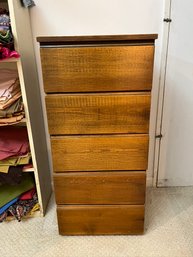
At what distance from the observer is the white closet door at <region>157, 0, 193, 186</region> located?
1.29 m

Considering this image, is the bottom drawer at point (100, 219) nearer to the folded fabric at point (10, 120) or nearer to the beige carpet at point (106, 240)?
the beige carpet at point (106, 240)

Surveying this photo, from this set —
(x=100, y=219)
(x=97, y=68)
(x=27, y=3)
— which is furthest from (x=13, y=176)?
(x=27, y=3)

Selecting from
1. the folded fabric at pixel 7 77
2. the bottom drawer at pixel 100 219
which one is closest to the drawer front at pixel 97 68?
the folded fabric at pixel 7 77

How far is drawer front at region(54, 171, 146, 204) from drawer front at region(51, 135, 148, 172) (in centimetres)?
4

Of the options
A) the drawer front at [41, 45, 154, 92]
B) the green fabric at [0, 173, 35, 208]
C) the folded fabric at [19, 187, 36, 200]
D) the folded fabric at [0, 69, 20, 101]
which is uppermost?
the drawer front at [41, 45, 154, 92]

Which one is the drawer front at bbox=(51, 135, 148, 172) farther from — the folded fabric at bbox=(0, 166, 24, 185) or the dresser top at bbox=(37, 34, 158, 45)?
the dresser top at bbox=(37, 34, 158, 45)

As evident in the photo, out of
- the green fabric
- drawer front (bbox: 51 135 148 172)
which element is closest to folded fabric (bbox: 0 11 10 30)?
drawer front (bbox: 51 135 148 172)

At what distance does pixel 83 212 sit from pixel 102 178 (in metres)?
0.25

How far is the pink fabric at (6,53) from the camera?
102 centimetres

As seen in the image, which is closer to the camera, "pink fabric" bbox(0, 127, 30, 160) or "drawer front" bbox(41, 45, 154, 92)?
"drawer front" bbox(41, 45, 154, 92)

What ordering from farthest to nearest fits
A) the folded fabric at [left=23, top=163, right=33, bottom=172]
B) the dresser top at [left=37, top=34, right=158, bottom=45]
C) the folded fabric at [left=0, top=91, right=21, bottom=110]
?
the folded fabric at [left=23, top=163, right=33, bottom=172]
the folded fabric at [left=0, top=91, right=21, bottom=110]
the dresser top at [left=37, top=34, right=158, bottom=45]

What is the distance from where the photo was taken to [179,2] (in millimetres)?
1247

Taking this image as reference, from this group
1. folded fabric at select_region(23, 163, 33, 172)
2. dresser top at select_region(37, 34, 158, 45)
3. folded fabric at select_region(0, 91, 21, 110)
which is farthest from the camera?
folded fabric at select_region(23, 163, 33, 172)

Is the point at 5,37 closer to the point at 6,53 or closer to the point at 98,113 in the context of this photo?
the point at 6,53
